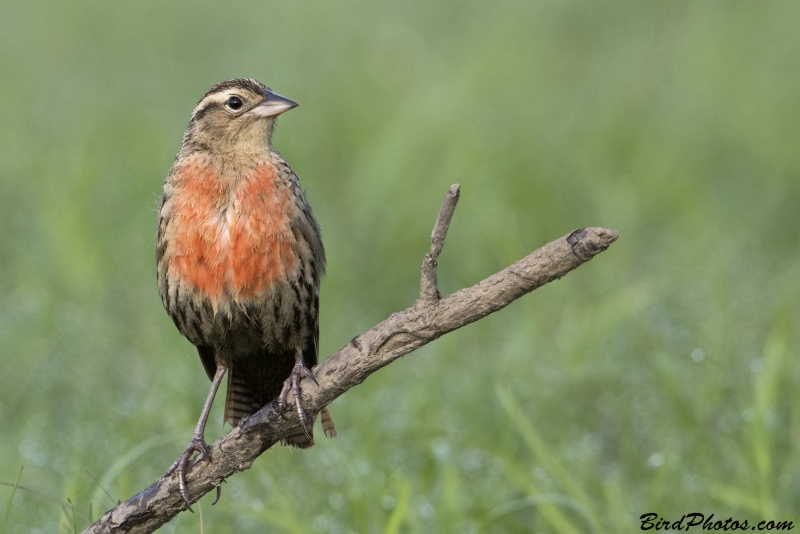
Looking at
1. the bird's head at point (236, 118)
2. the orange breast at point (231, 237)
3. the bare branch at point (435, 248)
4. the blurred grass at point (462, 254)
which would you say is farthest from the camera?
the blurred grass at point (462, 254)

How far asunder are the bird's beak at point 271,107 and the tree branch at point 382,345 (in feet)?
4.33

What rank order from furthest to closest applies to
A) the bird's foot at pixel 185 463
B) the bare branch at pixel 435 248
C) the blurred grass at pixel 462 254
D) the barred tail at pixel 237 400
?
the blurred grass at pixel 462 254 → the barred tail at pixel 237 400 → the bird's foot at pixel 185 463 → the bare branch at pixel 435 248

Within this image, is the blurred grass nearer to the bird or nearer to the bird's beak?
the bird

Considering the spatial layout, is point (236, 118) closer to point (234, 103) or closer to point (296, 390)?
point (234, 103)

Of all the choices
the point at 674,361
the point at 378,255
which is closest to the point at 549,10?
the point at 378,255

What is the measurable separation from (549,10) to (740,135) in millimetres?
4878

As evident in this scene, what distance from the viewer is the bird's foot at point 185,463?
4.23m

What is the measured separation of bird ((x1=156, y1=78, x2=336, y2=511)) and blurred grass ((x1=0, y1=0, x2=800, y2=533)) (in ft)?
1.82

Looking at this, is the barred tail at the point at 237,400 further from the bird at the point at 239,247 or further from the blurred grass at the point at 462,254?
the blurred grass at the point at 462,254

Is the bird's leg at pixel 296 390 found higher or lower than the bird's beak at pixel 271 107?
lower

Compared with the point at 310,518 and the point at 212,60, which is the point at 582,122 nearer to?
the point at 212,60

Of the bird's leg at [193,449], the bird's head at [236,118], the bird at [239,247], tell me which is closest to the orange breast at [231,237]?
the bird at [239,247]

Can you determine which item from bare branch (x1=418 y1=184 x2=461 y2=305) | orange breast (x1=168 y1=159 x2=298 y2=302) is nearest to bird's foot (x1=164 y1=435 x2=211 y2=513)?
orange breast (x1=168 y1=159 x2=298 y2=302)

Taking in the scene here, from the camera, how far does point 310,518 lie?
17.7 feet
